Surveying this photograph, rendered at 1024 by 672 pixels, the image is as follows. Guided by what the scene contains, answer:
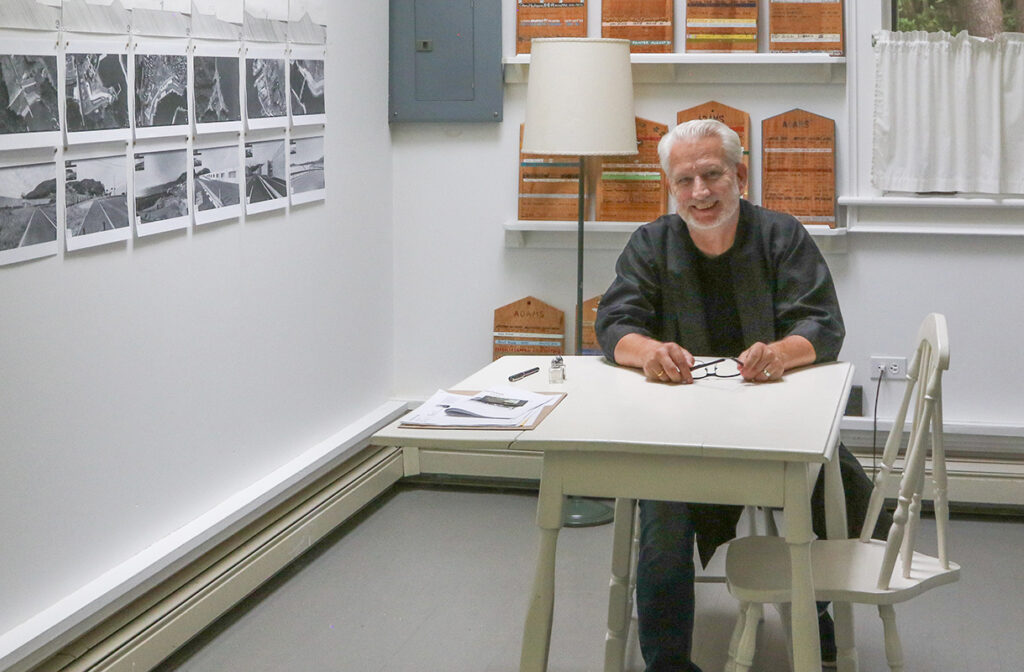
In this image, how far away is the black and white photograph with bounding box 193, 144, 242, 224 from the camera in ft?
9.79

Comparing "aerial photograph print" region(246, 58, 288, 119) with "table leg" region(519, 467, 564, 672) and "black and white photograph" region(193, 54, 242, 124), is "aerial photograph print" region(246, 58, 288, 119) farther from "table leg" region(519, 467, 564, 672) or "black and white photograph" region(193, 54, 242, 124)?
"table leg" region(519, 467, 564, 672)

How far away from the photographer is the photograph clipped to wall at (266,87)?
3.24 m

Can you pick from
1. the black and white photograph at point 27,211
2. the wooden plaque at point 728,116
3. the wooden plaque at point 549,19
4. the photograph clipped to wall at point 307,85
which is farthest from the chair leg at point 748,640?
the wooden plaque at point 549,19

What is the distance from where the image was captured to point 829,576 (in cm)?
213

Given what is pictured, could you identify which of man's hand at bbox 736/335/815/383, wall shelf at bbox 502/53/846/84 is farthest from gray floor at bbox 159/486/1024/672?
wall shelf at bbox 502/53/846/84

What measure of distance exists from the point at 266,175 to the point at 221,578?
110 centimetres

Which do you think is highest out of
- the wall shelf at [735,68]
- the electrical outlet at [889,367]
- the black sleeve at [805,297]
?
the wall shelf at [735,68]

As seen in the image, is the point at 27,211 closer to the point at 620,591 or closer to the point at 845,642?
the point at 620,591

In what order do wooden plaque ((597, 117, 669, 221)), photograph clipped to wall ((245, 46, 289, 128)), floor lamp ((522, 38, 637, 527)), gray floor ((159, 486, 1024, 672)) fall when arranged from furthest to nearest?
1. wooden plaque ((597, 117, 669, 221))
2. floor lamp ((522, 38, 637, 527))
3. photograph clipped to wall ((245, 46, 289, 128))
4. gray floor ((159, 486, 1024, 672))

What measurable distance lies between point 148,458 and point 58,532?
1.16ft

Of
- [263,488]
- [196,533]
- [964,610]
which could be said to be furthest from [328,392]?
[964,610]

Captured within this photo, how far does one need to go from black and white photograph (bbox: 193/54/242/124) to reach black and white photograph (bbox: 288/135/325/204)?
38 centimetres

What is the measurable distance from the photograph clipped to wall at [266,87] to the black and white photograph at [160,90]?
36cm

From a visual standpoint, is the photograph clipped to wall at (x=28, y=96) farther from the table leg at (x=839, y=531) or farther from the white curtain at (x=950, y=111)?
the white curtain at (x=950, y=111)
